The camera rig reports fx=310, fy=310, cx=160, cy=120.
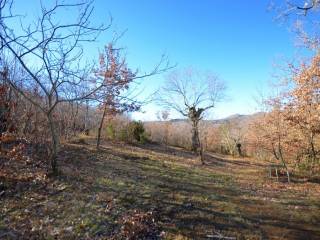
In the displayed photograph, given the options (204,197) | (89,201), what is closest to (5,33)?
(89,201)

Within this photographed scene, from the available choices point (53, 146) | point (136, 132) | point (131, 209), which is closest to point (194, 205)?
point (131, 209)

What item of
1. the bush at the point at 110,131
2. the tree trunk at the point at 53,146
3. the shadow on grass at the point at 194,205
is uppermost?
the bush at the point at 110,131

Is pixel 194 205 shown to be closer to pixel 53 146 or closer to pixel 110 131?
pixel 53 146

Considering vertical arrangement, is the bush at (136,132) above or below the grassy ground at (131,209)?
above

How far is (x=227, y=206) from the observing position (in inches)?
322

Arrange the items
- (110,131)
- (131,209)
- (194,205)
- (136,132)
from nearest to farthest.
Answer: (131,209)
(194,205)
(110,131)
(136,132)

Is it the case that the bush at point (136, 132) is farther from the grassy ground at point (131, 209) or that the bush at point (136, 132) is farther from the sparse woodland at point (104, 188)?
the grassy ground at point (131, 209)

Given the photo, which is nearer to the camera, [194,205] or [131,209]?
[131,209]

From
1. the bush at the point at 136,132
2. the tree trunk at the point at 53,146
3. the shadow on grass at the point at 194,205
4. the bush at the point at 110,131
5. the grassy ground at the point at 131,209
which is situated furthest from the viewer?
the bush at the point at 136,132

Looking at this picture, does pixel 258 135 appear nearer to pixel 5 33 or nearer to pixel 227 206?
pixel 227 206

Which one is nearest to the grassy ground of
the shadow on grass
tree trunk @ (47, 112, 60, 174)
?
the shadow on grass

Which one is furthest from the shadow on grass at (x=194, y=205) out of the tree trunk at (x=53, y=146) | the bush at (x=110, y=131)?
the bush at (x=110, y=131)

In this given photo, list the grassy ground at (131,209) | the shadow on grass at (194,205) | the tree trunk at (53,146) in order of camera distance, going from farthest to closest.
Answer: the tree trunk at (53,146)
the shadow on grass at (194,205)
the grassy ground at (131,209)

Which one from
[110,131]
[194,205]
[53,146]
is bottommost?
[194,205]
